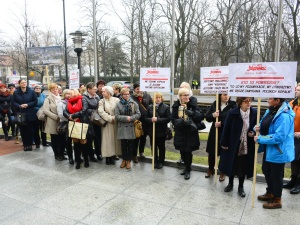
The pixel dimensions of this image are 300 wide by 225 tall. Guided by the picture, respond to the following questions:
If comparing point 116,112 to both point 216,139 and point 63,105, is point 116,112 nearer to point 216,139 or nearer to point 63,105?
point 63,105

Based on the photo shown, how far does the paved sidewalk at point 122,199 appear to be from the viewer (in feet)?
12.0

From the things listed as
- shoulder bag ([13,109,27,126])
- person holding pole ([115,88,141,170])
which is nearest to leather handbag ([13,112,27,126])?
shoulder bag ([13,109,27,126])

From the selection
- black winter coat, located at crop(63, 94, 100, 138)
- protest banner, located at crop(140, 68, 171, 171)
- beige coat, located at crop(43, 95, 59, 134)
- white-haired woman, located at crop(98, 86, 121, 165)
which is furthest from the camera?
beige coat, located at crop(43, 95, 59, 134)

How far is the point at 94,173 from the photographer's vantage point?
5.45m

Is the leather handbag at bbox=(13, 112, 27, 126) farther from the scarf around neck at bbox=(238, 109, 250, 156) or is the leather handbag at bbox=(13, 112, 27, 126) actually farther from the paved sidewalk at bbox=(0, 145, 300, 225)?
the scarf around neck at bbox=(238, 109, 250, 156)

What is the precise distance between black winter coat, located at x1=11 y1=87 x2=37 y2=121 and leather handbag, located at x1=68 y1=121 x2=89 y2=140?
2.16 meters

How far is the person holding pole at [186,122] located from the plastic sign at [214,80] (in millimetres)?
375

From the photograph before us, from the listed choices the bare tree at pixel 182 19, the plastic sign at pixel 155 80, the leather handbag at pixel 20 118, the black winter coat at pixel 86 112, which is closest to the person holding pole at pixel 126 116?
the plastic sign at pixel 155 80

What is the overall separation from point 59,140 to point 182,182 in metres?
3.37

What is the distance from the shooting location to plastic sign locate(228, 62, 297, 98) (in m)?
3.65

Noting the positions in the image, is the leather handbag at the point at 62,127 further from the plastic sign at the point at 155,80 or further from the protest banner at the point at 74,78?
the protest banner at the point at 74,78

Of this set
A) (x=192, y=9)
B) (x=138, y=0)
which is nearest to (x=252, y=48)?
(x=192, y=9)

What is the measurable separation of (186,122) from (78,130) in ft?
7.70

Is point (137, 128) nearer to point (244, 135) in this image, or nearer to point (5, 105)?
point (244, 135)
